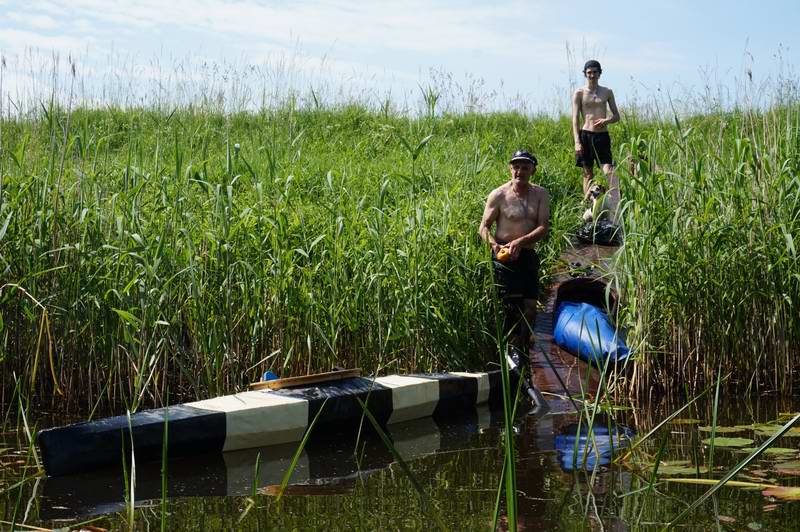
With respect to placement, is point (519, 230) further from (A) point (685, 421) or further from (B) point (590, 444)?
(B) point (590, 444)

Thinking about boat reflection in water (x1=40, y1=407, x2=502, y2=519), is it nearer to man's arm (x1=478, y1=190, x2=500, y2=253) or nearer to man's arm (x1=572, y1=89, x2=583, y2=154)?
man's arm (x1=478, y1=190, x2=500, y2=253)

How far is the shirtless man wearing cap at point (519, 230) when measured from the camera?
681cm

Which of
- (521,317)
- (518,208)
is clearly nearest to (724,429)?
(521,317)

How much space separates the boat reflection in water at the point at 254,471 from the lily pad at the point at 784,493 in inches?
68.3

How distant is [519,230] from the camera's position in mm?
6852

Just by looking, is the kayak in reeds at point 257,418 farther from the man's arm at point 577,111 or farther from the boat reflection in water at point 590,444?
the man's arm at point 577,111

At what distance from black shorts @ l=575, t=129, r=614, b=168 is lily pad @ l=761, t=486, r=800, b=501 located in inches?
249

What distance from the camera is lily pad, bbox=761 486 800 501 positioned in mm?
3918

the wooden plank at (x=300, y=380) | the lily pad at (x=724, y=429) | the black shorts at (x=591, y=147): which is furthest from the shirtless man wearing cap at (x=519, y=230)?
the black shorts at (x=591, y=147)

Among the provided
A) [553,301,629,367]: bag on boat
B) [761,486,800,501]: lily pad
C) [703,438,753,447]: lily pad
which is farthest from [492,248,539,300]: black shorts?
[761,486,800,501]: lily pad

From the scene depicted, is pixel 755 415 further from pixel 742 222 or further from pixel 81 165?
pixel 81 165

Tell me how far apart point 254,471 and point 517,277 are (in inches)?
110

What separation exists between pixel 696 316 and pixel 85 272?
399 cm

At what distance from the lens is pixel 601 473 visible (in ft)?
14.5
